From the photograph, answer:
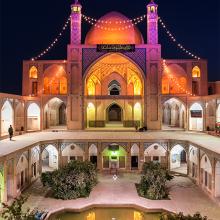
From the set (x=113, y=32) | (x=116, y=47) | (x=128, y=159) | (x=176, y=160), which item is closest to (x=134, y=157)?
(x=128, y=159)

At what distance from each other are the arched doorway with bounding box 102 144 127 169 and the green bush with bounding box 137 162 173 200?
383cm

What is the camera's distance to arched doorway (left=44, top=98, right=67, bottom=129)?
1077 inches

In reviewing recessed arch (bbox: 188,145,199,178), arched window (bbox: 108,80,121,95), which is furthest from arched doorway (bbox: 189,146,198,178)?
arched window (bbox: 108,80,121,95)

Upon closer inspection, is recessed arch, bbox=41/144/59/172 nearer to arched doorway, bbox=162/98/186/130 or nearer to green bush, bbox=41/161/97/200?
green bush, bbox=41/161/97/200

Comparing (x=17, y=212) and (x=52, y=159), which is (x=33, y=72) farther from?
(x=17, y=212)

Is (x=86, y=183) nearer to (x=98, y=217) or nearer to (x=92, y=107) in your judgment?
(x=98, y=217)

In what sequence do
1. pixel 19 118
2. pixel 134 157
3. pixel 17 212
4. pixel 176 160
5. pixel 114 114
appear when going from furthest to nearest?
pixel 114 114, pixel 19 118, pixel 176 160, pixel 134 157, pixel 17 212

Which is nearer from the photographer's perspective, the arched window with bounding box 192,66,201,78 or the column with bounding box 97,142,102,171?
the column with bounding box 97,142,102,171

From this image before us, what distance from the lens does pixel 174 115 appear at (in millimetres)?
30062

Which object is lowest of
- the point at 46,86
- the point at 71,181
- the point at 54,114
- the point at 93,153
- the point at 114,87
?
the point at 71,181

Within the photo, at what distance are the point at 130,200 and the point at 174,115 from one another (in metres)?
18.0

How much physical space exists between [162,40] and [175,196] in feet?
106

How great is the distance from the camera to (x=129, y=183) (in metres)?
16.2

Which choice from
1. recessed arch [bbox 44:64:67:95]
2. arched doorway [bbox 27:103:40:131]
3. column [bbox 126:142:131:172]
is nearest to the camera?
column [bbox 126:142:131:172]
